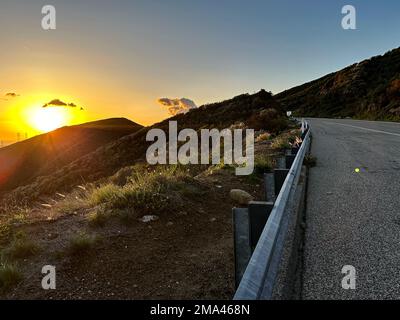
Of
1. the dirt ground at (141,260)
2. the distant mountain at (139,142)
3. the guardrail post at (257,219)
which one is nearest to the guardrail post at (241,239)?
the guardrail post at (257,219)

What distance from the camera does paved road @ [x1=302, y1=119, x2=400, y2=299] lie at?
117 inches

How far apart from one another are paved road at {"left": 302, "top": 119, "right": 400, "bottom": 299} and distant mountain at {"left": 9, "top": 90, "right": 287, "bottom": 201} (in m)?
16.5

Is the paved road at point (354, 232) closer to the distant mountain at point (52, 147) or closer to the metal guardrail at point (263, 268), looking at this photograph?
the metal guardrail at point (263, 268)

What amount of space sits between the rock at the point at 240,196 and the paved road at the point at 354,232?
1.18 metres

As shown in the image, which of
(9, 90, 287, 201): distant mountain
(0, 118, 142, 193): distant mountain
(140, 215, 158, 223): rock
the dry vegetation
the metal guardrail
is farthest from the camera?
(0, 118, 142, 193): distant mountain

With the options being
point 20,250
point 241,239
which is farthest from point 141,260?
point 241,239

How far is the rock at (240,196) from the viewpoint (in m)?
6.75

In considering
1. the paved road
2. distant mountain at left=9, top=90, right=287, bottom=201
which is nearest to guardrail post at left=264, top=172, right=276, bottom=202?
the paved road

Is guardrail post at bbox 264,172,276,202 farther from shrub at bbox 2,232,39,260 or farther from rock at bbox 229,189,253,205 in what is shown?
shrub at bbox 2,232,39,260

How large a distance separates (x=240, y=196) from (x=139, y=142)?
118 ft

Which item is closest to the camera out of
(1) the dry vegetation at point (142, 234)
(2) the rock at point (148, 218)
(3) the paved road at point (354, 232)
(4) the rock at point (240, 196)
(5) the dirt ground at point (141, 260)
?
(3) the paved road at point (354, 232)

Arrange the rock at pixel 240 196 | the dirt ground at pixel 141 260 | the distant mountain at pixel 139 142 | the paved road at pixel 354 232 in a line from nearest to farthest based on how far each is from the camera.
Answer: the paved road at pixel 354 232 < the dirt ground at pixel 141 260 < the rock at pixel 240 196 < the distant mountain at pixel 139 142

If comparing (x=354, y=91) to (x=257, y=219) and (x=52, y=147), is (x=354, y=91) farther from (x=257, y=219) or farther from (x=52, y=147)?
(x=52, y=147)

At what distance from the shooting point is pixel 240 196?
689 cm
